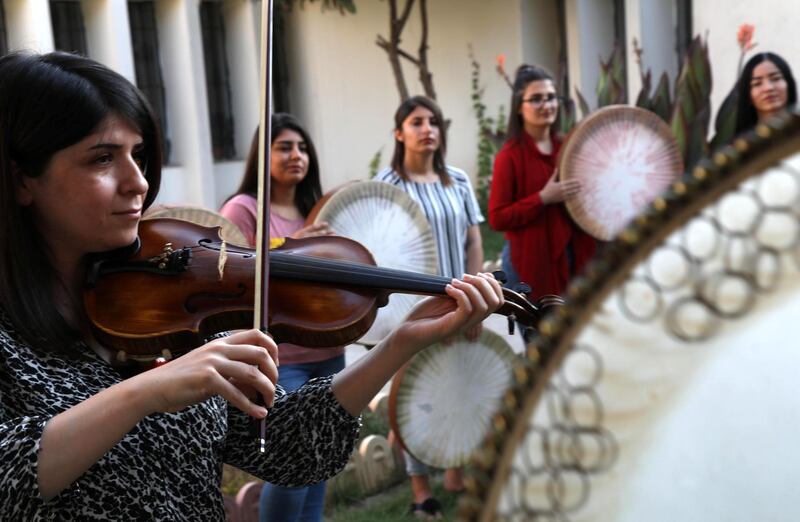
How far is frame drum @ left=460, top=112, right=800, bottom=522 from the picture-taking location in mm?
432

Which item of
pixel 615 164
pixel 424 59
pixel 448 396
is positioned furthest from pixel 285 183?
pixel 424 59

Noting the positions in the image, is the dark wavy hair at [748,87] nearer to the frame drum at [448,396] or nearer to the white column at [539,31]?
the frame drum at [448,396]

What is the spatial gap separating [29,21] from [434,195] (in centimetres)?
614

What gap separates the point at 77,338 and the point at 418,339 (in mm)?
479

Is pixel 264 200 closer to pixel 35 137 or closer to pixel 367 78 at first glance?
pixel 35 137

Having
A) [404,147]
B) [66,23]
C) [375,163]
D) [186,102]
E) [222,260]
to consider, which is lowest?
[375,163]

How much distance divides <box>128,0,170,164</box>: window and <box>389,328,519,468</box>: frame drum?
7265mm

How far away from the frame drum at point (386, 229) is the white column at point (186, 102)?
22.5 feet

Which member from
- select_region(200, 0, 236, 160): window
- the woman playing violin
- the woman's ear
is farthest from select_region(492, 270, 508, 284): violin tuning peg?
select_region(200, 0, 236, 160): window

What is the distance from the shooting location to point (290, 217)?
3430mm

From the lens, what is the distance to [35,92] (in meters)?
1.22

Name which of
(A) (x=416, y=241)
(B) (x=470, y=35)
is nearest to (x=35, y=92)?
(A) (x=416, y=241)

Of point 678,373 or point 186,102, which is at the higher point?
point 678,373

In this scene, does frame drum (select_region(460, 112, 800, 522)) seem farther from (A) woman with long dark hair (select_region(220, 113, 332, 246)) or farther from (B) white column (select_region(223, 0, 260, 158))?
(B) white column (select_region(223, 0, 260, 158))
